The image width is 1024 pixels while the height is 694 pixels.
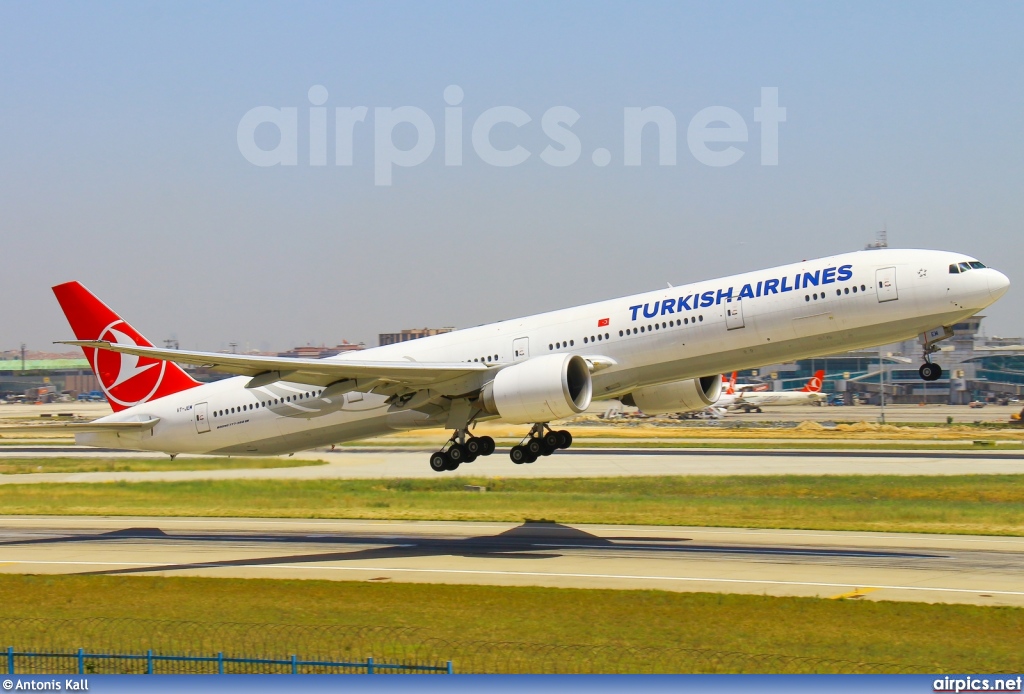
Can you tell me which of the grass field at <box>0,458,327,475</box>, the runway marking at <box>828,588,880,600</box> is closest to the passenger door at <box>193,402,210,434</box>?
the grass field at <box>0,458,327,475</box>

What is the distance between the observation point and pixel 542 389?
112 feet

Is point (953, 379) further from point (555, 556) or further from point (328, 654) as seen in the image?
point (328, 654)

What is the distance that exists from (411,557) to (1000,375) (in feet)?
504

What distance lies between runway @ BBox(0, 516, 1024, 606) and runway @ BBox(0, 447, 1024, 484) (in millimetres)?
11049

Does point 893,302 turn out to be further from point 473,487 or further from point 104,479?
point 104,479

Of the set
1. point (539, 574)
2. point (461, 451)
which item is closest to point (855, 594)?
point (539, 574)

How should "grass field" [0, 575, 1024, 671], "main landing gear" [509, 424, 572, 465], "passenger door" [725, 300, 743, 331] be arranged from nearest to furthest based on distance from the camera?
"grass field" [0, 575, 1024, 671]
"passenger door" [725, 300, 743, 331]
"main landing gear" [509, 424, 572, 465]

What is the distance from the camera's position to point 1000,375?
6511 inches

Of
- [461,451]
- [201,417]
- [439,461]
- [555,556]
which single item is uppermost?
[201,417]

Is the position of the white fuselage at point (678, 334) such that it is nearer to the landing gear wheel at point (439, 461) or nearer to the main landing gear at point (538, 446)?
the landing gear wheel at point (439, 461)

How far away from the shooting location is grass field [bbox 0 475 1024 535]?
42906 millimetres

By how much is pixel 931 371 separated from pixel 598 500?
19363mm

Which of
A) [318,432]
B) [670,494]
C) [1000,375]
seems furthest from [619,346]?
[1000,375]

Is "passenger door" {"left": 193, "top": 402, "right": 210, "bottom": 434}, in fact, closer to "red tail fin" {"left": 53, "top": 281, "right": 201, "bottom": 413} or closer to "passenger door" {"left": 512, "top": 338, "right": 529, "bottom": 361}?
"red tail fin" {"left": 53, "top": 281, "right": 201, "bottom": 413}
